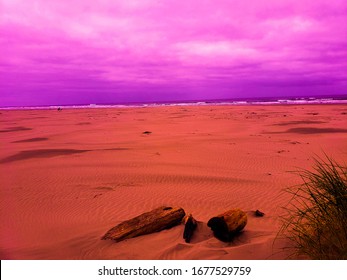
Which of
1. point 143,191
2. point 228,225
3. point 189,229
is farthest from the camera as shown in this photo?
point 143,191

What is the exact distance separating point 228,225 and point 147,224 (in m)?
0.91

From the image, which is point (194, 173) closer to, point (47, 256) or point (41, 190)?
point (41, 190)

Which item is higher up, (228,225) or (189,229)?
(228,225)

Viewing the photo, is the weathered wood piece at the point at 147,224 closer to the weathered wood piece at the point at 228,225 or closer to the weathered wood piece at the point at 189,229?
the weathered wood piece at the point at 189,229

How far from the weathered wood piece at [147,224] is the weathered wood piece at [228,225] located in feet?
1.61

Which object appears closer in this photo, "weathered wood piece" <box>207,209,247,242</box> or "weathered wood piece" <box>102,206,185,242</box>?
"weathered wood piece" <box>207,209,247,242</box>

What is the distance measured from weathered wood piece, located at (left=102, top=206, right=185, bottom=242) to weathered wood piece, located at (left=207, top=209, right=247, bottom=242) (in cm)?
49

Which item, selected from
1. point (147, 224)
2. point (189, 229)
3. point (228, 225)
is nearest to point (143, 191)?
point (147, 224)

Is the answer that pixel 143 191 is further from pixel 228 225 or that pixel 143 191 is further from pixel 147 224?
pixel 228 225

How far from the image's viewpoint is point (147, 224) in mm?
3357

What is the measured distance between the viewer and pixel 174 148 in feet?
28.9

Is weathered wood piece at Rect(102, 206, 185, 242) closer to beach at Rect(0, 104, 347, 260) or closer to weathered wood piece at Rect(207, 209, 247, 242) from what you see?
beach at Rect(0, 104, 347, 260)

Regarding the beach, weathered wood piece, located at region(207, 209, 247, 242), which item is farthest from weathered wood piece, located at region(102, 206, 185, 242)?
weathered wood piece, located at region(207, 209, 247, 242)

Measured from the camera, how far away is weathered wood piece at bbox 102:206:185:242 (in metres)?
A: 3.29
